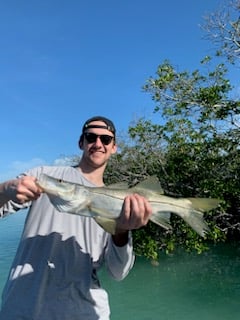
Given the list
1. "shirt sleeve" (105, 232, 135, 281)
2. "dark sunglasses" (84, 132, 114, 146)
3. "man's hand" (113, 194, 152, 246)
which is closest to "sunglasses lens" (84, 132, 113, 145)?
"dark sunglasses" (84, 132, 114, 146)

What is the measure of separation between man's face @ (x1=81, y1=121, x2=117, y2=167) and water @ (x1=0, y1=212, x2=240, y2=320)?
785 cm

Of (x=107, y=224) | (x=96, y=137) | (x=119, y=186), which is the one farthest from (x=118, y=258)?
(x=96, y=137)

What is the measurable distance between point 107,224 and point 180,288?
429 inches

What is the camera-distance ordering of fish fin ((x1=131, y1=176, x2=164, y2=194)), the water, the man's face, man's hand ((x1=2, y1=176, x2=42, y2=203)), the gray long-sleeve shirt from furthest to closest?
the water → the man's face → fish fin ((x1=131, y1=176, x2=164, y2=194)) → the gray long-sleeve shirt → man's hand ((x1=2, y1=176, x2=42, y2=203))

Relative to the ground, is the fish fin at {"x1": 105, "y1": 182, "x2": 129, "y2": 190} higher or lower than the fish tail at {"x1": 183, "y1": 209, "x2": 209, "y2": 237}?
higher

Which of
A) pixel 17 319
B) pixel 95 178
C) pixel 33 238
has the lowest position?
pixel 17 319

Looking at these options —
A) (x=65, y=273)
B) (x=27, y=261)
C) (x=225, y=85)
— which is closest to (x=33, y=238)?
(x=27, y=261)

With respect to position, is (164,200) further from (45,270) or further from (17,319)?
(17,319)

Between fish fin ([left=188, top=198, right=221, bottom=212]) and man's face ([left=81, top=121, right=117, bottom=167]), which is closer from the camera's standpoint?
fish fin ([left=188, top=198, right=221, bottom=212])

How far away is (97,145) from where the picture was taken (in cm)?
259

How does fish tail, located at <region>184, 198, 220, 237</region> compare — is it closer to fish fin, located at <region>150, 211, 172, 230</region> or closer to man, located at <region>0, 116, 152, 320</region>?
fish fin, located at <region>150, 211, 172, 230</region>

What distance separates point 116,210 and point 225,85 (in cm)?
972

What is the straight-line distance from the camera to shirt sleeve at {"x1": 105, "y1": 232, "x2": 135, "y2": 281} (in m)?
2.26

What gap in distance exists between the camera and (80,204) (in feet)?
7.20
